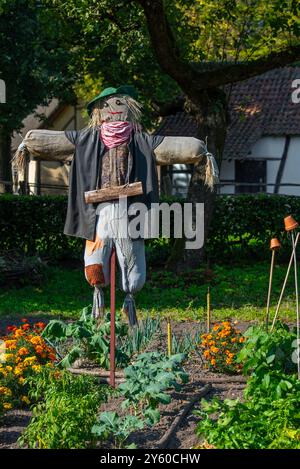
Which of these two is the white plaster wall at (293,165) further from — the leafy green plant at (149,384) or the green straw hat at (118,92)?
the leafy green plant at (149,384)

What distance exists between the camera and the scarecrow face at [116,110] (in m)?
7.74

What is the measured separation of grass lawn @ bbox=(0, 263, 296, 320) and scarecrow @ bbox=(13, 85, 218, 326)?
2842 mm

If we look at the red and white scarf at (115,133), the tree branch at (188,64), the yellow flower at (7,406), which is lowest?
the yellow flower at (7,406)

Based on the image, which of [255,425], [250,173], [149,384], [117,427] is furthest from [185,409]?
[250,173]

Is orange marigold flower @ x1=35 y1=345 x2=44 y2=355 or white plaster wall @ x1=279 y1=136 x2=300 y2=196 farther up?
white plaster wall @ x1=279 y1=136 x2=300 y2=196

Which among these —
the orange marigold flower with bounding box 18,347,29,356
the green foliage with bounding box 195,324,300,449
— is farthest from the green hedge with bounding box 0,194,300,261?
the green foliage with bounding box 195,324,300,449

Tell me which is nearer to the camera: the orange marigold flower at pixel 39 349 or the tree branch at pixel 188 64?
the orange marigold flower at pixel 39 349

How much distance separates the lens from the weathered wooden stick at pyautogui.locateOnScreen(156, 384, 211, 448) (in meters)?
5.62

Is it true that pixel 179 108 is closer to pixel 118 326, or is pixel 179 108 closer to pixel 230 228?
pixel 230 228

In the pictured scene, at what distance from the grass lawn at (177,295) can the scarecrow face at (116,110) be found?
3317 millimetres

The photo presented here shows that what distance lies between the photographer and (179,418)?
239 inches

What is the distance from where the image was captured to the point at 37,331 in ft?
25.5

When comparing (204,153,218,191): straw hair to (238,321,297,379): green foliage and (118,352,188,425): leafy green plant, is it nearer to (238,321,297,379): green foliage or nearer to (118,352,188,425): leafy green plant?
(238,321,297,379): green foliage

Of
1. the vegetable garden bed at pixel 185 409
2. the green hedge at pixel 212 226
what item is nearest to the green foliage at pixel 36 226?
the green hedge at pixel 212 226
